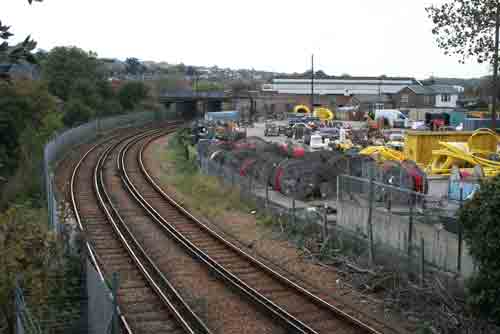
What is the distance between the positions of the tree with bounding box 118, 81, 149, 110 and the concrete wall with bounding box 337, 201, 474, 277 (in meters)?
59.0

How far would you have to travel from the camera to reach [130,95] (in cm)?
7206

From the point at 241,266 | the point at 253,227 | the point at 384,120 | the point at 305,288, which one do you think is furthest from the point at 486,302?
the point at 384,120

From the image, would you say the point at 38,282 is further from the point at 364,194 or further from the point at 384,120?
the point at 384,120

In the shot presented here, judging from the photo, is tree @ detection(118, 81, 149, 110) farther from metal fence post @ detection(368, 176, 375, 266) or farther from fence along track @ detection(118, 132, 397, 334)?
metal fence post @ detection(368, 176, 375, 266)

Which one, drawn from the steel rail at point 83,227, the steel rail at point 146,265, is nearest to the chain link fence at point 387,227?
the steel rail at point 146,265

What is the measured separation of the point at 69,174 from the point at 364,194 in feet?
58.6

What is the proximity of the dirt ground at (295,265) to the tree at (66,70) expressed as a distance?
142 ft

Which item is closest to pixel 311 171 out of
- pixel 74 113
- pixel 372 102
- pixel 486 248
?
pixel 486 248

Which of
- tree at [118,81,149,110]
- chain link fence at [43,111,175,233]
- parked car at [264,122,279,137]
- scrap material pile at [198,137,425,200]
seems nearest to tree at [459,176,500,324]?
scrap material pile at [198,137,425,200]

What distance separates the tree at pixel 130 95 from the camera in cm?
7169

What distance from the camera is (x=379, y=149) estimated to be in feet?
81.8

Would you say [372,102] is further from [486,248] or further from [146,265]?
[486,248]

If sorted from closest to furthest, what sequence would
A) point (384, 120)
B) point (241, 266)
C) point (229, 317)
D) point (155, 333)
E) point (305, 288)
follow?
1. point (155, 333)
2. point (229, 317)
3. point (305, 288)
4. point (241, 266)
5. point (384, 120)

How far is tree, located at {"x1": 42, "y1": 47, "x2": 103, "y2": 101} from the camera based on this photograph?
2453 inches
